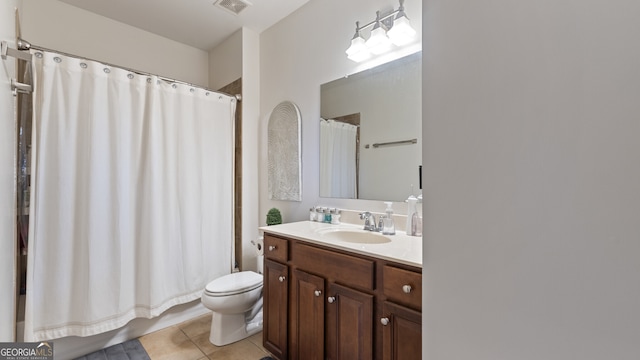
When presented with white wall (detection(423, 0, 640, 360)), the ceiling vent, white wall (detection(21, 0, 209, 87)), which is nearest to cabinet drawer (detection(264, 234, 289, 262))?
white wall (detection(423, 0, 640, 360))

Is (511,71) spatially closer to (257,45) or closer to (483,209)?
(483,209)

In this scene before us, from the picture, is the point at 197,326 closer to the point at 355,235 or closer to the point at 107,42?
the point at 355,235

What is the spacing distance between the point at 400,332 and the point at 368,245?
1.21ft

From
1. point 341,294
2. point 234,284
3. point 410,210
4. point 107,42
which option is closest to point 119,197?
point 234,284

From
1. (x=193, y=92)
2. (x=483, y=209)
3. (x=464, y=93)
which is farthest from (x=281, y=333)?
(x=193, y=92)

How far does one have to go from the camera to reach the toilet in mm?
1841

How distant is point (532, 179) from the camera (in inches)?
18.3

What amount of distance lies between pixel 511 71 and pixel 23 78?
2.46 meters

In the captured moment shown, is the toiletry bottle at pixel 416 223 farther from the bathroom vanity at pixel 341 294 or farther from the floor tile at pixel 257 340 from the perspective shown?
the floor tile at pixel 257 340

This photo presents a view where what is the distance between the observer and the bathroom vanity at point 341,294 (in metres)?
1.07

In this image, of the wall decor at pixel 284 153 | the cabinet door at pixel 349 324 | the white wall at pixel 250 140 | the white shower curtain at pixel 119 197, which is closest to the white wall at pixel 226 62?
the white wall at pixel 250 140

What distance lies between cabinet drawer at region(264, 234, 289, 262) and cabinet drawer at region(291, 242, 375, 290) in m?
0.06

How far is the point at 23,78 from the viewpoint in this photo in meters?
1.66

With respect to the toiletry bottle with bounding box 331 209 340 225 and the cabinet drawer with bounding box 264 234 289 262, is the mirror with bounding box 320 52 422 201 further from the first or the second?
the cabinet drawer with bounding box 264 234 289 262
